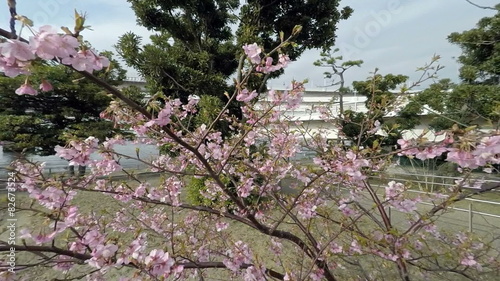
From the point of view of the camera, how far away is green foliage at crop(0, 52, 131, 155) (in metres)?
10.1

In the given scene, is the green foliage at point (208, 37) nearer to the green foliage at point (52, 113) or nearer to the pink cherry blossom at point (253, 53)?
the pink cherry blossom at point (253, 53)

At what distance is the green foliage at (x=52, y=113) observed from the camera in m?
10.1

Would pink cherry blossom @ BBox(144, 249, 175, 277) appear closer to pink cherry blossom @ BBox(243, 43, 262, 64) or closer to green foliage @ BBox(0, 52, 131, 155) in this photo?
pink cherry blossom @ BBox(243, 43, 262, 64)

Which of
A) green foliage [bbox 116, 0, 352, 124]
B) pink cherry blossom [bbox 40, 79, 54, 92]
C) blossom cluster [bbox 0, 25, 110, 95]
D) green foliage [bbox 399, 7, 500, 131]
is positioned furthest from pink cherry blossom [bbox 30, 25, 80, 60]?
green foliage [bbox 399, 7, 500, 131]

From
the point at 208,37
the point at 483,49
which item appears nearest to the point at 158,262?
the point at 208,37

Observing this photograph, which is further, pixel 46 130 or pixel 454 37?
pixel 46 130

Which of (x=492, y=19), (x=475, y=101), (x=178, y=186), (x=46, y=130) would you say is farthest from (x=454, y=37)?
(x=46, y=130)

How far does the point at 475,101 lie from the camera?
7.29 meters

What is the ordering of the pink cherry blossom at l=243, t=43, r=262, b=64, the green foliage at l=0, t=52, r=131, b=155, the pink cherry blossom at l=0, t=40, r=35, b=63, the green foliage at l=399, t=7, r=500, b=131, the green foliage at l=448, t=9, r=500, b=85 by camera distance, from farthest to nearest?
the green foliage at l=0, t=52, r=131, b=155, the green foliage at l=448, t=9, r=500, b=85, the green foliage at l=399, t=7, r=500, b=131, the pink cherry blossom at l=243, t=43, r=262, b=64, the pink cherry blossom at l=0, t=40, r=35, b=63

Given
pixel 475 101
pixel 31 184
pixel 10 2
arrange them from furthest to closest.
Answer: pixel 475 101 < pixel 31 184 < pixel 10 2

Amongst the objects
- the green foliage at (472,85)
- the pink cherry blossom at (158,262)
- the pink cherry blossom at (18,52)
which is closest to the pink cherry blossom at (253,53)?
the pink cherry blossom at (18,52)

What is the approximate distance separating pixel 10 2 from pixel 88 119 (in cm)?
1377

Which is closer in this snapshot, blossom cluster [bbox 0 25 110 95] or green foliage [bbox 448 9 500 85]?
blossom cluster [bbox 0 25 110 95]

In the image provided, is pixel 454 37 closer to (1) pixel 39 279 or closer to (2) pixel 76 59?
(2) pixel 76 59
